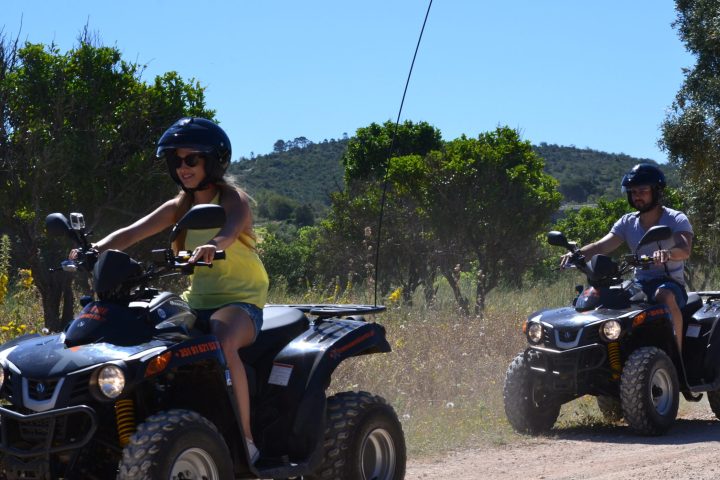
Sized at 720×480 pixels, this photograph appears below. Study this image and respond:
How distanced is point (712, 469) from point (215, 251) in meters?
3.97

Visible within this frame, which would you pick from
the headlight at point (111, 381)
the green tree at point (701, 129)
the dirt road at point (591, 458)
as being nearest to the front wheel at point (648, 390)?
the dirt road at point (591, 458)

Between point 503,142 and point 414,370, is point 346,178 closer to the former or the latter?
point 503,142

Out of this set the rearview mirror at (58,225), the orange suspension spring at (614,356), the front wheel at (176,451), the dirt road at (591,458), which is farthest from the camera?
the orange suspension spring at (614,356)

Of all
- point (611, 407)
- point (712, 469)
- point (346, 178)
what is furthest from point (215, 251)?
point (346, 178)

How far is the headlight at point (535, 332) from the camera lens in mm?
9252

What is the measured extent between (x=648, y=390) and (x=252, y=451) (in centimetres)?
445

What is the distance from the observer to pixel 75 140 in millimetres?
15109

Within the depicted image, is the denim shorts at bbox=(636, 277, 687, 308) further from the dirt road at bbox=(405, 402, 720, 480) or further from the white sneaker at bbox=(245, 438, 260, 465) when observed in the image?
the white sneaker at bbox=(245, 438, 260, 465)

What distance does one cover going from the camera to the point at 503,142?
22812mm

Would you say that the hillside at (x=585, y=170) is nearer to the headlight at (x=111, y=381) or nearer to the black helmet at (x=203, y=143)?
the black helmet at (x=203, y=143)

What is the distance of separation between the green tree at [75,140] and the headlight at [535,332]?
686 centimetres

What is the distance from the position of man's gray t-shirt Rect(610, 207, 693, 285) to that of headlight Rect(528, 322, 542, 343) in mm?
1030

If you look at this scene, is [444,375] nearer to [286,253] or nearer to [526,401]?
[526,401]

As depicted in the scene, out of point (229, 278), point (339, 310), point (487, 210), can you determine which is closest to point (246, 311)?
point (229, 278)
